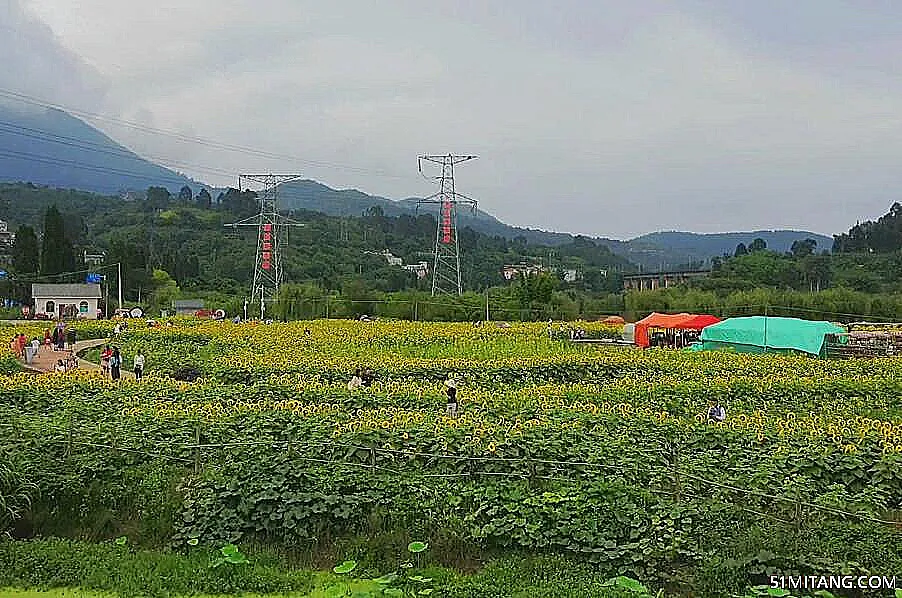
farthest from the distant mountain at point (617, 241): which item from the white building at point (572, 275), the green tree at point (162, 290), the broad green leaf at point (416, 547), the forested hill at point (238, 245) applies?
the broad green leaf at point (416, 547)

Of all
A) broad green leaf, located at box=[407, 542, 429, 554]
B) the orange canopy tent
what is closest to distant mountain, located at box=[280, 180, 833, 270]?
the orange canopy tent

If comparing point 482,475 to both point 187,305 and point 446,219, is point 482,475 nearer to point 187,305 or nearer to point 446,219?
point 446,219

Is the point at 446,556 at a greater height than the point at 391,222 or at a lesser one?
lesser

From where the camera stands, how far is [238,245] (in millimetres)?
80812

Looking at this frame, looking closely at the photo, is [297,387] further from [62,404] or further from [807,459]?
[807,459]

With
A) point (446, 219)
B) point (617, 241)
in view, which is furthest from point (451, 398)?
point (617, 241)

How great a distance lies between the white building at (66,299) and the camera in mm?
46844

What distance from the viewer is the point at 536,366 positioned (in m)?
18.0

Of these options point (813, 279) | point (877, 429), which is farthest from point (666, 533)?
point (813, 279)

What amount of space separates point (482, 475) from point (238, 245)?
7595cm

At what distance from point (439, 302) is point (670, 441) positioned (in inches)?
1275

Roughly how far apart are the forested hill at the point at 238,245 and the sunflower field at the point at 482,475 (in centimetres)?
3736

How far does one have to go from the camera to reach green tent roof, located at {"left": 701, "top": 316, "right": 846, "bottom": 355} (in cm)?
2430
